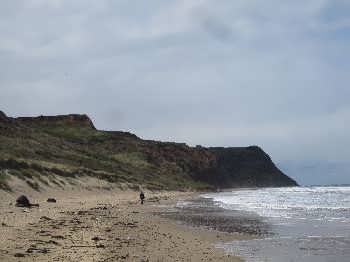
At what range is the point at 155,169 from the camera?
13175 centimetres

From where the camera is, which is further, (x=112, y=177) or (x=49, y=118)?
(x=49, y=118)

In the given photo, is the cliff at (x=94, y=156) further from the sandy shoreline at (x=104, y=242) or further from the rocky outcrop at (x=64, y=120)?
the sandy shoreline at (x=104, y=242)

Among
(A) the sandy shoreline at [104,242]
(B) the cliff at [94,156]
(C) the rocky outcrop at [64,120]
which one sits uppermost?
(C) the rocky outcrop at [64,120]

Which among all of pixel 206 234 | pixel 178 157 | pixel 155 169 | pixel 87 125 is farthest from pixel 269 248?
pixel 87 125

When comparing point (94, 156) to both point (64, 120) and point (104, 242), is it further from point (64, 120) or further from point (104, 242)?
point (104, 242)

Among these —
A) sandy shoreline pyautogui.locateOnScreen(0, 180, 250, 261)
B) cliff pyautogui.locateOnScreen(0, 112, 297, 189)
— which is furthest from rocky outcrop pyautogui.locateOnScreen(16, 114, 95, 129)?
sandy shoreline pyautogui.locateOnScreen(0, 180, 250, 261)

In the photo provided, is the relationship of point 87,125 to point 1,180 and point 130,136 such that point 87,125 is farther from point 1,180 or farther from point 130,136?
point 1,180

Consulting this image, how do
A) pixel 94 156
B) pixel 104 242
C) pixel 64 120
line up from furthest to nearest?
pixel 64 120, pixel 94 156, pixel 104 242

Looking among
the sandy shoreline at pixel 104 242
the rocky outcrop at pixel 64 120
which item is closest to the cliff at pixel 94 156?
the rocky outcrop at pixel 64 120

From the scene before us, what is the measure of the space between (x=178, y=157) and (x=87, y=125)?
33.1 m

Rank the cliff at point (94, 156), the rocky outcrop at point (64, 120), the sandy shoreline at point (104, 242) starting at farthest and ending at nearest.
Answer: the rocky outcrop at point (64, 120) < the cliff at point (94, 156) < the sandy shoreline at point (104, 242)

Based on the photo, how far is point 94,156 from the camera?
109 metres

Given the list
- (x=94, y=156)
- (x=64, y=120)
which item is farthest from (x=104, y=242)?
(x=64, y=120)

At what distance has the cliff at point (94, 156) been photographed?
66.7 metres
